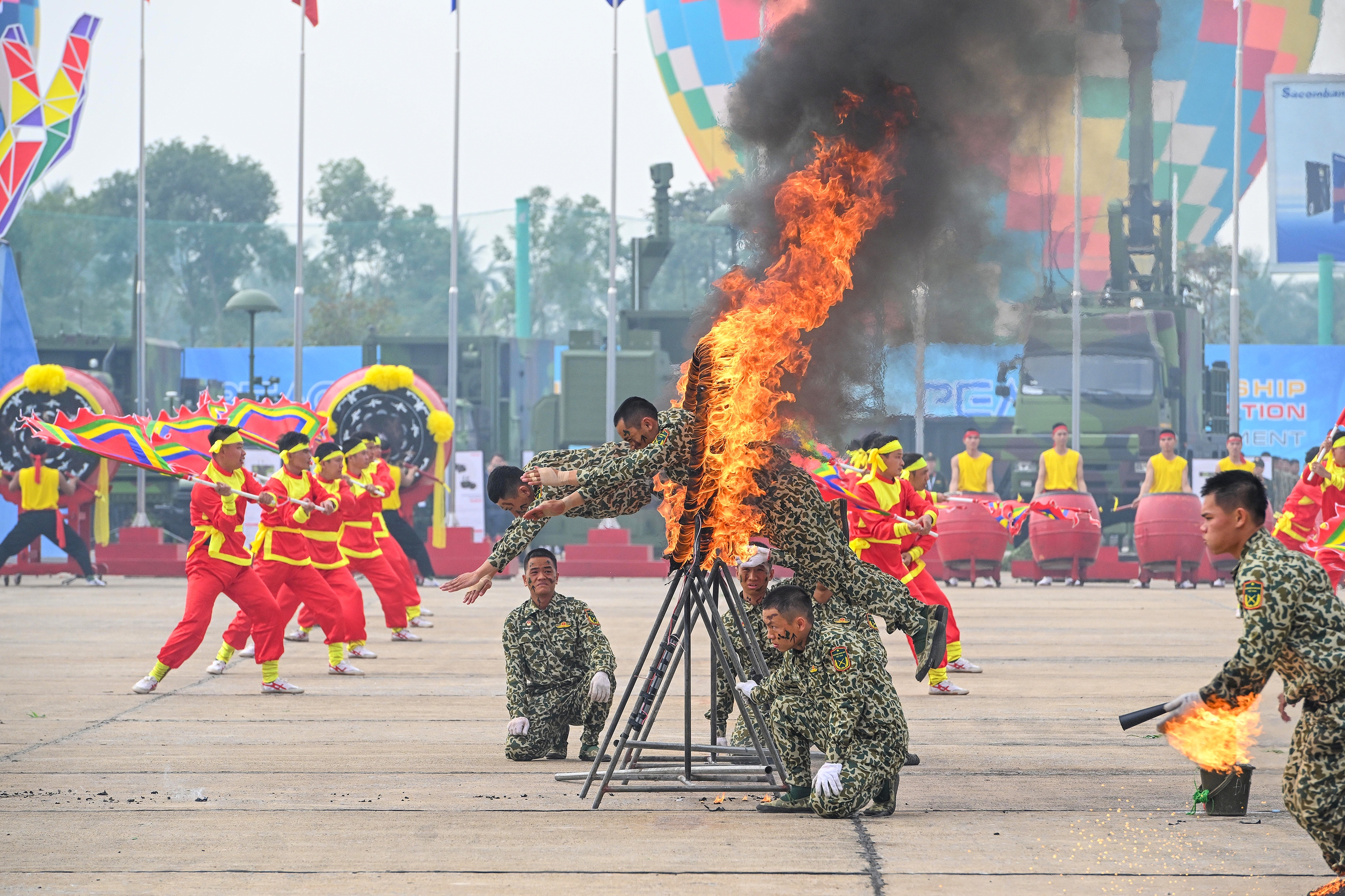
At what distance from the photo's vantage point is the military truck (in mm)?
25703

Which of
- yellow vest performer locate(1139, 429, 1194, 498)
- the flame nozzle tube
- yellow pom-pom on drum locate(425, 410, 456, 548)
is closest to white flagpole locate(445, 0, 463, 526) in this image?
yellow pom-pom on drum locate(425, 410, 456, 548)

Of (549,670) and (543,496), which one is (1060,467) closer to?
(549,670)

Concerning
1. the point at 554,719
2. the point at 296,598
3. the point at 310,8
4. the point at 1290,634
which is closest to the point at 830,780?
the point at 554,719

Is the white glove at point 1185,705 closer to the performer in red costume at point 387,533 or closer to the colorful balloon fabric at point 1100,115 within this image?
the colorful balloon fabric at point 1100,115

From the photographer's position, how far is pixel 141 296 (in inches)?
1021

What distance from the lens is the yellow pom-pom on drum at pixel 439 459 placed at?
22.2 meters

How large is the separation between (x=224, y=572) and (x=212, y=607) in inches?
10.6

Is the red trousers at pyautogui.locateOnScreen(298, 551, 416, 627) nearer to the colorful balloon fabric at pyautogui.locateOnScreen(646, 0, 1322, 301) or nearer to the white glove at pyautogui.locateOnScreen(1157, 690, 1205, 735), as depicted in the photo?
the colorful balloon fabric at pyautogui.locateOnScreen(646, 0, 1322, 301)

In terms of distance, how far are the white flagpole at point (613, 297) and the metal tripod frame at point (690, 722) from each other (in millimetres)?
18336

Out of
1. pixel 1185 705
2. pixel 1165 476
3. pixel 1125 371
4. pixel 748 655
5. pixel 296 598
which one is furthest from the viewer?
pixel 1125 371

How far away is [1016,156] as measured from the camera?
8.91 metres

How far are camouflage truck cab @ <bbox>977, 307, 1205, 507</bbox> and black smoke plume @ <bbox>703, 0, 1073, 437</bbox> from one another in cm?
1758

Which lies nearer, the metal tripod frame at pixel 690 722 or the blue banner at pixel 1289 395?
the metal tripod frame at pixel 690 722

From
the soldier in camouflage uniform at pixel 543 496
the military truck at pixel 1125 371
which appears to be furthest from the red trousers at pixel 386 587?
the military truck at pixel 1125 371
